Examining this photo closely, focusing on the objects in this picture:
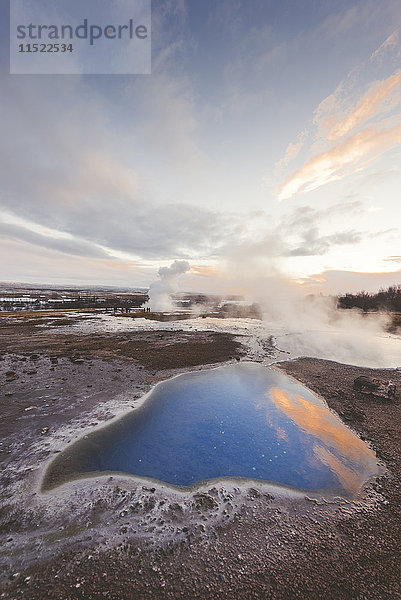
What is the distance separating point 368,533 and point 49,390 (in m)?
16.7

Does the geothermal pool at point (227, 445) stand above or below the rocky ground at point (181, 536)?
below

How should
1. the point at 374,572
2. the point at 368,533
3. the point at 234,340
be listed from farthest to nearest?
the point at 234,340, the point at 368,533, the point at 374,572

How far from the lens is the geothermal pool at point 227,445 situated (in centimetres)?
820

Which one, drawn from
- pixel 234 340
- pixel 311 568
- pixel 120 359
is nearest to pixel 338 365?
pixel 234 340

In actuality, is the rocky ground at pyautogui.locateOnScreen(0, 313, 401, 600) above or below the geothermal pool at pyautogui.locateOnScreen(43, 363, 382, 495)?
above

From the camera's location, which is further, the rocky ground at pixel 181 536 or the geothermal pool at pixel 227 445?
the geothermal pool at pixel 227 445

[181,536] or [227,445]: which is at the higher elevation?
[181,536]

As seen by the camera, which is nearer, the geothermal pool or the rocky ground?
the rocky ground

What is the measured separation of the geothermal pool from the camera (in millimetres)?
8203

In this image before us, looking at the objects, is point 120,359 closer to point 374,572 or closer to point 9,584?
point 9,584

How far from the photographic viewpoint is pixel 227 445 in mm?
9906

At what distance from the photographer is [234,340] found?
103 feet

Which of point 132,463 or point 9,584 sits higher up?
point 9,584

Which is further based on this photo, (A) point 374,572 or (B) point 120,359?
(B) point 120,359
